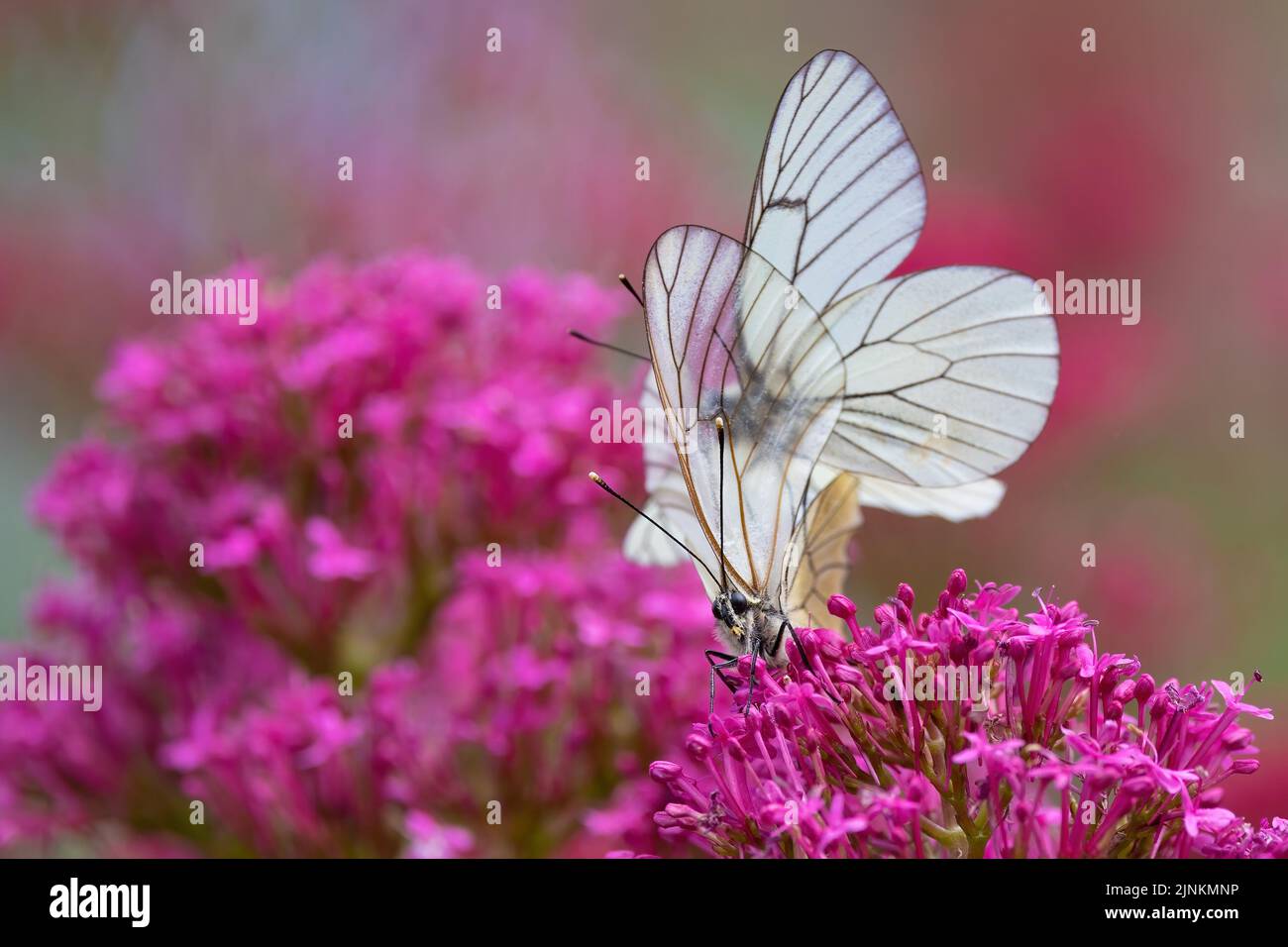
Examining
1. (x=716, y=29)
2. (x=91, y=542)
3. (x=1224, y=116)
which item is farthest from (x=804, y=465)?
(x=716, y=29)

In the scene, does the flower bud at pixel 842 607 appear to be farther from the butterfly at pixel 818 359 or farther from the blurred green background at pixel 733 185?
the blurred green background at pixel 733 185

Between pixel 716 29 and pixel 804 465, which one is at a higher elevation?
pixel 716 29

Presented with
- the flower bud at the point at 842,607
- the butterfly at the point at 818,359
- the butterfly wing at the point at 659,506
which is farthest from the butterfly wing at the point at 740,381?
the butterfly wing at the point at 659,506

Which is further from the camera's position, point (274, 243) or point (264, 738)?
point (274, 243)

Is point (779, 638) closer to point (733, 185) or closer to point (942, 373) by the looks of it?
point (942, 373)

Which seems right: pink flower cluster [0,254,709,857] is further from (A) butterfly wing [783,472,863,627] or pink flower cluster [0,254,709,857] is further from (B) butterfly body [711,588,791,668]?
(B) butterfly body [711,588,791,668]

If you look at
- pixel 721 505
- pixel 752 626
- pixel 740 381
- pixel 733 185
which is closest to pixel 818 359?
pixel 740 381

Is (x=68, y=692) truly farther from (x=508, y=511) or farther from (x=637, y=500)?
(x=637, y=500)
